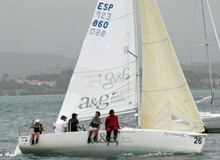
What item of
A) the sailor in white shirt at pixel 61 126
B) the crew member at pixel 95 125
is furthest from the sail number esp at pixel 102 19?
the sailor in white shirt at pixel 61 126

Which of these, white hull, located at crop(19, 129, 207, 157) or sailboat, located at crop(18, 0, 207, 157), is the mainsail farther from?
white hull, located at crop(19, 129, 207, 157)

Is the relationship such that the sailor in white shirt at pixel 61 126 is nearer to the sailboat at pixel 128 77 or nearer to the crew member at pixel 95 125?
the sailboat at pixel 128 77

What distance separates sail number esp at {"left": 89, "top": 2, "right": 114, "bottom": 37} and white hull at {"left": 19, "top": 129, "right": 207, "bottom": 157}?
3.44 meters

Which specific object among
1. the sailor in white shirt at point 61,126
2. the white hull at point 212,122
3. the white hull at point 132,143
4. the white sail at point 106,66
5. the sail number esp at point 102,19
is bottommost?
the white hull at point 132,143

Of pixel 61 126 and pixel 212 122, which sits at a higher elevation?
pixel 212 122

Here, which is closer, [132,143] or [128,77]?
[132,143]

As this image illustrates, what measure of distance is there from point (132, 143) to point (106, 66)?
285 centimetres

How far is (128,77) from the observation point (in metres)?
19.3

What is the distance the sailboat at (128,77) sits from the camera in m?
19.2

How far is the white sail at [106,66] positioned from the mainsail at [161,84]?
516mm

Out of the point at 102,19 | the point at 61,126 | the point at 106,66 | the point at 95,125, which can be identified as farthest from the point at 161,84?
the point at 61,126

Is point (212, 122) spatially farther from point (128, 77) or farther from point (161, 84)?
→ point (128, 77)

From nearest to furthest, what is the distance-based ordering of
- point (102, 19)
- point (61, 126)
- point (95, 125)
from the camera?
point (95, 125) < point (61, 126) < point (102, 19)

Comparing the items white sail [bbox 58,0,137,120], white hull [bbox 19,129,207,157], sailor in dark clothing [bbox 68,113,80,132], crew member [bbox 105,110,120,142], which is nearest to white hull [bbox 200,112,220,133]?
white hull [bbox 19,129,207,157]
